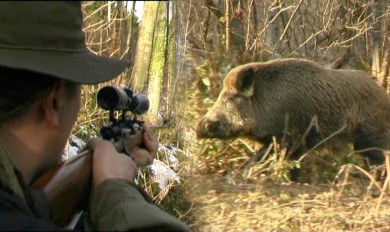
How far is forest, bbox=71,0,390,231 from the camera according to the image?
5.24 feet

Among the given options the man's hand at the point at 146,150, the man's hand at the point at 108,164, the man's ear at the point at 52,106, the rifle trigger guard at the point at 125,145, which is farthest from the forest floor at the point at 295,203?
the man's ear at the point at 52,106

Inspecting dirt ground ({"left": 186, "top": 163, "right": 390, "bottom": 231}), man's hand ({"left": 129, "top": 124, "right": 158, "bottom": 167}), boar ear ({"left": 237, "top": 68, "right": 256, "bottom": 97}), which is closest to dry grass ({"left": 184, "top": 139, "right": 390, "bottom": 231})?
dirt ground ({"left": 186, "top": 163, "right": 390, "bottom": 231})

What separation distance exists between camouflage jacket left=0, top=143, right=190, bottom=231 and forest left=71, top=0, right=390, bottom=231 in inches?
28.5

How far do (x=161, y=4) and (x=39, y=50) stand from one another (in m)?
0.80

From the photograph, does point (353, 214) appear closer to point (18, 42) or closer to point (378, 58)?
point (378, 58)

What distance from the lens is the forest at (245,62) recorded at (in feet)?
5.24

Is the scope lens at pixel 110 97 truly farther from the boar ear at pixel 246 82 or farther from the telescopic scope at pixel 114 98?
the boar ear at pixel 246 82

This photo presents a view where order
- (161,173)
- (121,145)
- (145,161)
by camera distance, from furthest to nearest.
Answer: (161,173), (145,161), (121,145)

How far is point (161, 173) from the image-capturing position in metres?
2.21

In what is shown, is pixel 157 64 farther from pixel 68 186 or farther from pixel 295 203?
pixel 68 186

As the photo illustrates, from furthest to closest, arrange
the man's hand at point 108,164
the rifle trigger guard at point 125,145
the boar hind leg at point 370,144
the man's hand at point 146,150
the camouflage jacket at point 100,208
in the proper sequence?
the boar hind leg at point 370,144, the man's hand at point 146,150, the rifle trigger guard at point 125,145, the man's hand at point 108,164, the camouflage jacket at point 100,208

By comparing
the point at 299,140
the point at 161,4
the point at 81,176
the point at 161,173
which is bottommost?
the point at 161,173

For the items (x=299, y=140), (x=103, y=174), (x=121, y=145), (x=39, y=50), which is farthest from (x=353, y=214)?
(x=39, y=50)

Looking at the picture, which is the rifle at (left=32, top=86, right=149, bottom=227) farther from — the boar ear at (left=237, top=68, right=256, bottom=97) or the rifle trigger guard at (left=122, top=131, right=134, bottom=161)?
the boar ear at (left=237, top=68, right=256, bottom=97)
